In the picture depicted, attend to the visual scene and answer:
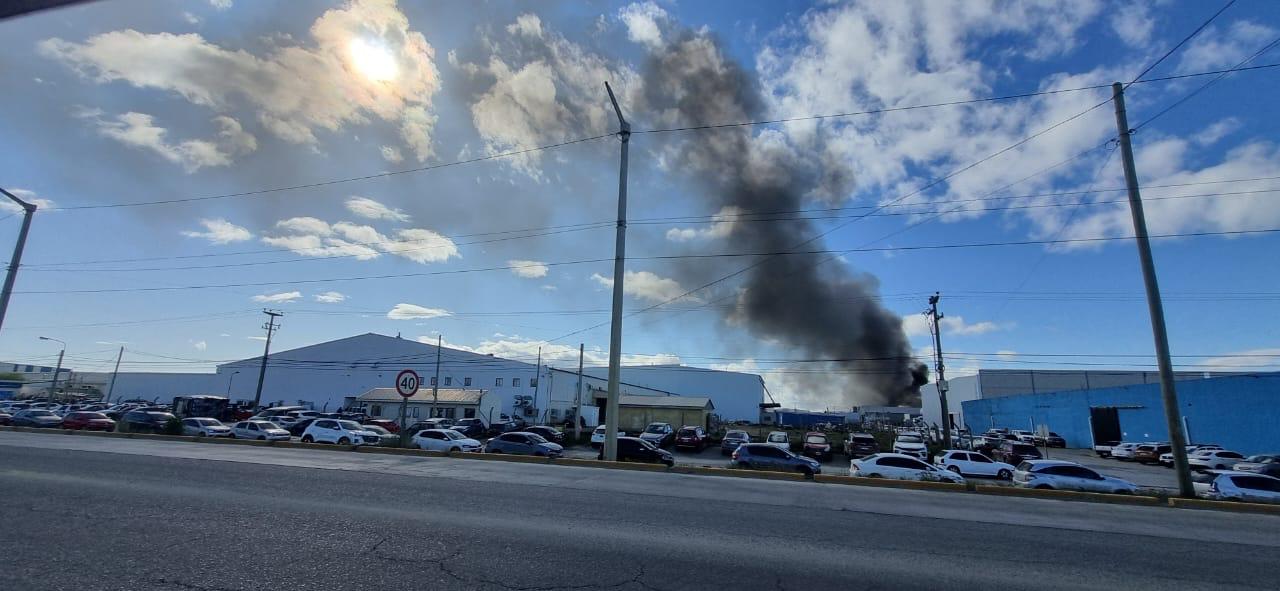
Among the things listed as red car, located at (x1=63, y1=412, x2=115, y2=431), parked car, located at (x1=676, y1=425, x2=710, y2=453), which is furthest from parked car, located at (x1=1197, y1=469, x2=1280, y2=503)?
red car, located at (x1=63, y1=412, x2=115, y2=431)

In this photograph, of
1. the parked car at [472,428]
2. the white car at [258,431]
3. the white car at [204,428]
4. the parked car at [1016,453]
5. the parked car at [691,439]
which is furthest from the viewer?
the parked car at [472,428]

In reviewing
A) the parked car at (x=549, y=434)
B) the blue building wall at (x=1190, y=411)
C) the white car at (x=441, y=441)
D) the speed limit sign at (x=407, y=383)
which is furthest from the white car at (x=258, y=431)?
the blue building wall at (x=1190, y=411)

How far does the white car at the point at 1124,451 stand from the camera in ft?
108

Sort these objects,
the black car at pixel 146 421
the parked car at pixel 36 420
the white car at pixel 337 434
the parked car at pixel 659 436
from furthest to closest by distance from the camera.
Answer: the parked car at pixel 659 436 → the parked car at pixel 36 420 → the white car at pixel 337 434 → the black car at pixel 146 421

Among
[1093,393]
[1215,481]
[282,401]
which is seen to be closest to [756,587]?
[1215,481]

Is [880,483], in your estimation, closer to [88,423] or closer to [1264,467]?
[1264,467]

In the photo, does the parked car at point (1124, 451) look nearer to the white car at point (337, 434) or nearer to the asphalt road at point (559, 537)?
the asphalt road at point (559, 537)

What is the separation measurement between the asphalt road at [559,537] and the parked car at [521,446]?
13056 millimetres

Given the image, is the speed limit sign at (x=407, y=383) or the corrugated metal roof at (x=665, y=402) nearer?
the speed limit sign at (x=407, y=383)

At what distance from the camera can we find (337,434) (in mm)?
24281

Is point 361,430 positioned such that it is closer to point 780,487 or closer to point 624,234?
point 624,234

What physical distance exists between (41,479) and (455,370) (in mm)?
59835

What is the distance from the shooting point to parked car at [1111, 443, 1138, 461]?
1294 inches

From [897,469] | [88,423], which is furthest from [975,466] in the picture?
[88,423]
